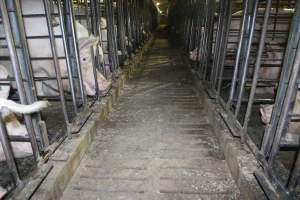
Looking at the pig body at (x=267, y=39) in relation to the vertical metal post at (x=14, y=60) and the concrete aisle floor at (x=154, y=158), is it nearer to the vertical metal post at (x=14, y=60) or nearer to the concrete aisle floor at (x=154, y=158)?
the concrete aisle floor at (x=154, y=158)

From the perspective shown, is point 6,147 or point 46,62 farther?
point 46,62

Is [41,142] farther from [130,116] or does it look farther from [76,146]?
[130,116]

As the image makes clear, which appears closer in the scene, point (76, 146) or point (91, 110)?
point (76, 146)

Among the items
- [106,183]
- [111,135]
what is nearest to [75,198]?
[106,183]

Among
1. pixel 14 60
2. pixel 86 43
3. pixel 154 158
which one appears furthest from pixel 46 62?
pixel 154 158

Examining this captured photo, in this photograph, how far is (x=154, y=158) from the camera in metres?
2.49

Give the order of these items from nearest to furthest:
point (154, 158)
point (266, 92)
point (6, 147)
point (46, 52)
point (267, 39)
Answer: point (6, 147)
point (154, 158)
point (46, 52)
point (266, 92)
point (267, 39)

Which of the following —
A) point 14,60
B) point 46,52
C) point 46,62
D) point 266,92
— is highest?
point 14,60

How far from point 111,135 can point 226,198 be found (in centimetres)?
151

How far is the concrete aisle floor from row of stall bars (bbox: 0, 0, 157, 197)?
371 millimetres

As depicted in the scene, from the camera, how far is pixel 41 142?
2.07m

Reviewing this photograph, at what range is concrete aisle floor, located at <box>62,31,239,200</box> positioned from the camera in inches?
80.7

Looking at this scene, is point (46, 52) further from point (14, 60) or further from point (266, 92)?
point (266, 92)

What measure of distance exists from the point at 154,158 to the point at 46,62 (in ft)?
5.93
